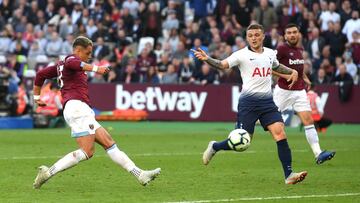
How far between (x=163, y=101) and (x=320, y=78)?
16.5ft

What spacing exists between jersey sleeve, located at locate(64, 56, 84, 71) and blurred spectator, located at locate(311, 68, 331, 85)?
18736mm

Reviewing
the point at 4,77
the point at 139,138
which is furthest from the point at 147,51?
the point at 139,138

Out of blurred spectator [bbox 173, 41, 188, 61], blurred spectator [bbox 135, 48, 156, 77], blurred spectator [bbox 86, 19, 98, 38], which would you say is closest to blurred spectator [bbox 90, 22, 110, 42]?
blurred spectator [bbox 86, 19, 98, 38]

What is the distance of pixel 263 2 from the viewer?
33.9 meters

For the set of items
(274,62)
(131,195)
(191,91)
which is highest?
(274,62)

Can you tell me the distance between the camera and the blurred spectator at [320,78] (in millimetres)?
31422

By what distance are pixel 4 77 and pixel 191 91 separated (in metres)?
5.97

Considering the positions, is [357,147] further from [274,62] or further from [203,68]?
[203,68]

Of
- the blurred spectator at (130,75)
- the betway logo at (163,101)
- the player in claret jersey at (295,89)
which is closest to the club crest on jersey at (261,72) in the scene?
the player in claret jersey at (295,89)

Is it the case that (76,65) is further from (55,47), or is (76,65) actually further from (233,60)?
(55,47)

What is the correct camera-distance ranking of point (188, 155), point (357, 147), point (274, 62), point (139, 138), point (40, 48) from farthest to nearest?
point (40, 48) → point (139, 138) → point (357, 147) → point (188, 155) → point (274, 62)

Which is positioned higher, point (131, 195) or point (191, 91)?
point (131, 195)

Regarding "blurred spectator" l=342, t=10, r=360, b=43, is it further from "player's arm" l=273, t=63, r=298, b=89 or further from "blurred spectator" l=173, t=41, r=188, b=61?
"player's arm" l=273, t=63, r=298, b=89

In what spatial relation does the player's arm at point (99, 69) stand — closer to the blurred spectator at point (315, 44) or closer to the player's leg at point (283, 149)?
the player's leg at point (283, 149)
